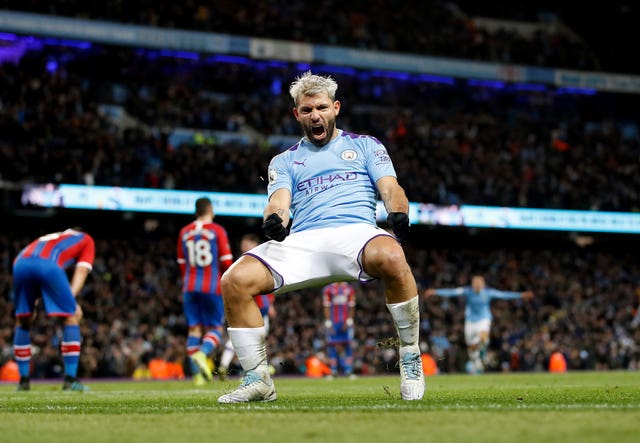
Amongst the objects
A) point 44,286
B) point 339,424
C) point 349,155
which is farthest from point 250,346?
point 44,286

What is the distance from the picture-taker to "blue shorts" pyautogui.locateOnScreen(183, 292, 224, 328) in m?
13.7

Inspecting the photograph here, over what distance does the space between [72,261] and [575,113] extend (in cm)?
3647

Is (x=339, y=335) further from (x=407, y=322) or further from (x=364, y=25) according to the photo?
(x=364, y=25)

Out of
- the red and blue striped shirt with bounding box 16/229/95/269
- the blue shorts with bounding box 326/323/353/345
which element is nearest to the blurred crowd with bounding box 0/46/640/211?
the blue shorts with bounding box 326/323/353/345

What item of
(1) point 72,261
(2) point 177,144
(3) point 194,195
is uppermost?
(2) point 177,144

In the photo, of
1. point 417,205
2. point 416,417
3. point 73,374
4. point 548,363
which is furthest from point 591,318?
point 416,417

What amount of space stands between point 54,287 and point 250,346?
529cm

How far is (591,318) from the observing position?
31.8m

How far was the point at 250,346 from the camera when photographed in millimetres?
6168

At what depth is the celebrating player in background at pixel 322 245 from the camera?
239 inches

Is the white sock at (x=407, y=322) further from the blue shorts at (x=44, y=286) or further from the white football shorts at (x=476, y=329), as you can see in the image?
the white football shorts at (x=476, y=329)

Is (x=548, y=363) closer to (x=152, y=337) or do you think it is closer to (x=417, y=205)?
(x=417, y=205)

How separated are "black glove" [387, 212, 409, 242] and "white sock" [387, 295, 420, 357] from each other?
1.75ft

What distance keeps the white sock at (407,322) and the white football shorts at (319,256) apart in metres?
0.28
